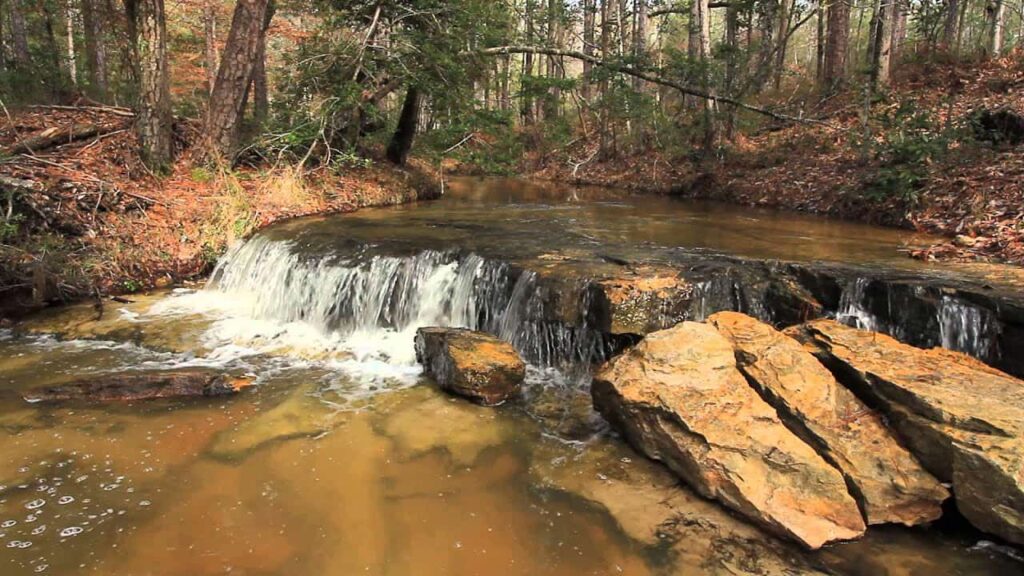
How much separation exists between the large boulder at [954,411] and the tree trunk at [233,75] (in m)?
10.8

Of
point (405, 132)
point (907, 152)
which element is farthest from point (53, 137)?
point (907, 152)

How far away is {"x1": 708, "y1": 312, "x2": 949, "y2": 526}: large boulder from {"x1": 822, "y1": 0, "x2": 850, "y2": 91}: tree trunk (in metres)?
14.5

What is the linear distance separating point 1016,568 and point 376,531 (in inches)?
153

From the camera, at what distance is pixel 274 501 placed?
394cm

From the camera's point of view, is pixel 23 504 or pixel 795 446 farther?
pixel 795 446

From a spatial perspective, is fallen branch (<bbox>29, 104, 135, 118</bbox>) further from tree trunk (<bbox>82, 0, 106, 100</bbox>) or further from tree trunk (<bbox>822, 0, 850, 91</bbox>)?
tree trunk (<bbox>822, 0, 850, 91</bbox>)

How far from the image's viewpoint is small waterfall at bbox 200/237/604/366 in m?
6.48

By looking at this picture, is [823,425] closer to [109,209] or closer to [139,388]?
[139,388]

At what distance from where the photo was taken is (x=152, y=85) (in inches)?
402

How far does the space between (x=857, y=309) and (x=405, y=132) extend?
40.6ft

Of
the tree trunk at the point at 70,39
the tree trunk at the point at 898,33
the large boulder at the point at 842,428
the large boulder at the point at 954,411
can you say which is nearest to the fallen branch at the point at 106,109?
the tree trunk at the point at 70,39

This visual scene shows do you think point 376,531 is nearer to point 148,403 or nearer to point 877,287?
point 148,403

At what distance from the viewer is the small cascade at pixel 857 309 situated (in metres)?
5.79

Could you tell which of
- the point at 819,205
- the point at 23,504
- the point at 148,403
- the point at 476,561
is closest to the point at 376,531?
the point at 476,561
